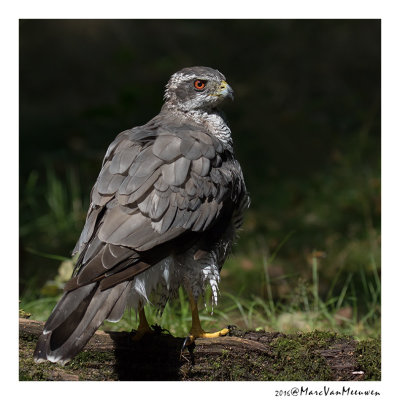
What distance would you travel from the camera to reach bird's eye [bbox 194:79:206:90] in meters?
4.26

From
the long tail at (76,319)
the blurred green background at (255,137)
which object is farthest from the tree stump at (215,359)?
the blurred green background at (255,137)

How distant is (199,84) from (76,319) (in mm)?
1926

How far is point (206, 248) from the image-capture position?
3.57m

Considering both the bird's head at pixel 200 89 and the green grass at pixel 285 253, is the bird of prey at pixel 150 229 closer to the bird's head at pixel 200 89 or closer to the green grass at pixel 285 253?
the bird's head at pixel 200 89

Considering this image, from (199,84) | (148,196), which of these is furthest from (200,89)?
(148,196)

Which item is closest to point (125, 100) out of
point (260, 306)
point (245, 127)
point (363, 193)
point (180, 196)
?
point (245, 127)

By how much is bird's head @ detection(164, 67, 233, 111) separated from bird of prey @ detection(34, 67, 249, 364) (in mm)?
215

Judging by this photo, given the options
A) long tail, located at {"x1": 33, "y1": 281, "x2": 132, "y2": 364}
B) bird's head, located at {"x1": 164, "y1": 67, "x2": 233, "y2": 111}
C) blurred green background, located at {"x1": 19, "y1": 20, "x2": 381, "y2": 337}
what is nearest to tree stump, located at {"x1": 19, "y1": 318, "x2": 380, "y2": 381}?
long tail, located at {"x1": 33, "y1": 281, "x2": 132, "y2": 364}

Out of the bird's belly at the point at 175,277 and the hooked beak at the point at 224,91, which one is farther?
the hooked beak at the point at 224,91

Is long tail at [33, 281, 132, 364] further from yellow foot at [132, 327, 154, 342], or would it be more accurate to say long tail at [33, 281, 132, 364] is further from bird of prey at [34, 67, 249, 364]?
yellow foot at [132, 327, 154, 342]

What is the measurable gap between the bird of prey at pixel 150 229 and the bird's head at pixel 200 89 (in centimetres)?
21

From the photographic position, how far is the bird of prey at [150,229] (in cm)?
304

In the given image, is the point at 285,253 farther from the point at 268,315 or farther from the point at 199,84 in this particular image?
the point at 199,84

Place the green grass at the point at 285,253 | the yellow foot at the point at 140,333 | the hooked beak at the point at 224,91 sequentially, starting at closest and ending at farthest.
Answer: the yellow foot at the point at 140,333 < the hooked beak at the point at 224,91 < the green grass at the point at 285,253
